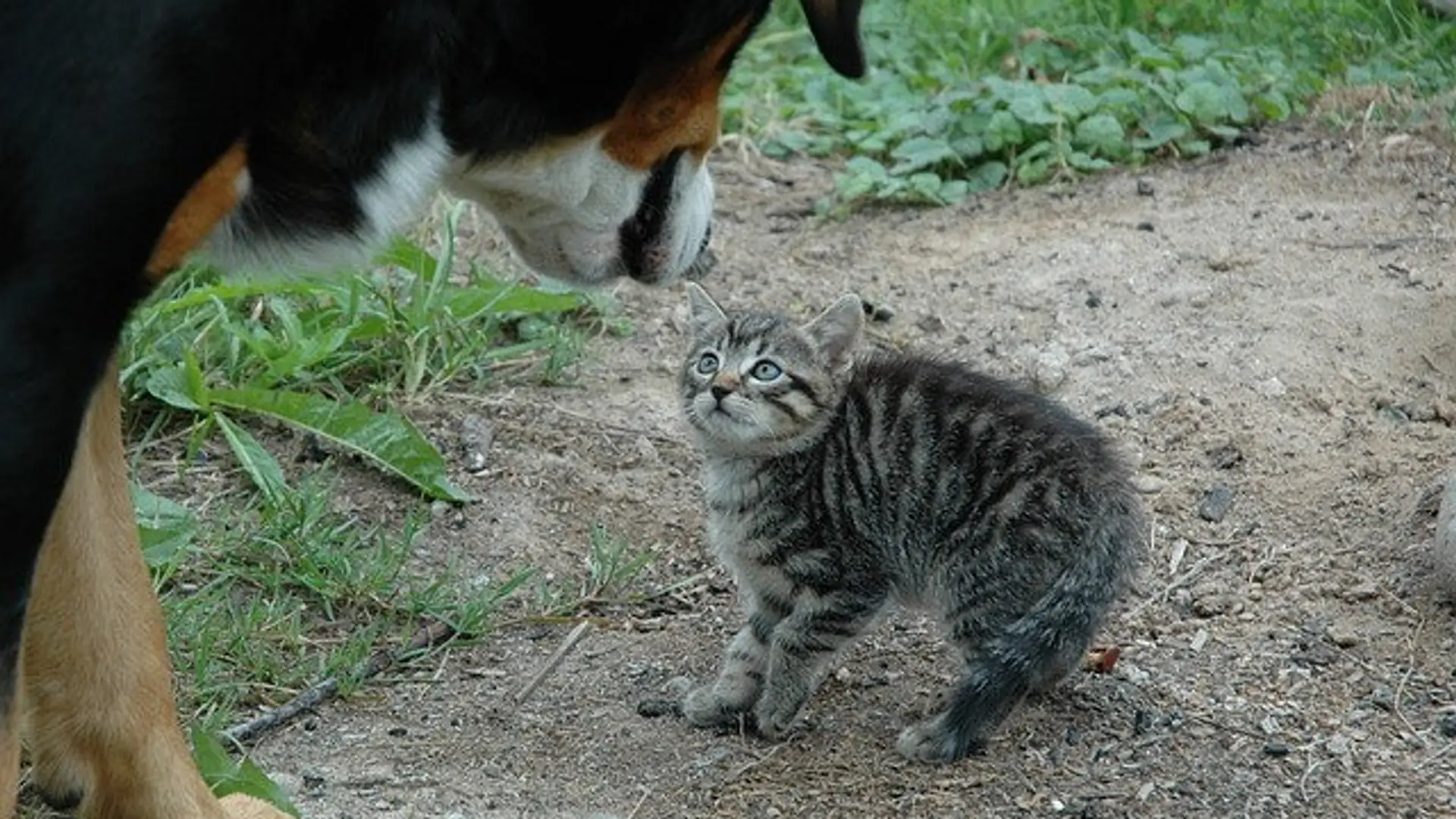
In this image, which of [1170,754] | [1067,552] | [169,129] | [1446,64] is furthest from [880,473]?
[1446,64]

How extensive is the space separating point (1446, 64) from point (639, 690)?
13.5 ft

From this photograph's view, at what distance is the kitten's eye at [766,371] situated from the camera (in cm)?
520

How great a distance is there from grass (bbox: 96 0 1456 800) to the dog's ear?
1.17 m

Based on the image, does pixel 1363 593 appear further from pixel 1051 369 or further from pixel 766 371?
pixel 766 371

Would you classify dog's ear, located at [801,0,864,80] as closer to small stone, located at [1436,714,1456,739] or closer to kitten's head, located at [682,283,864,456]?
kitten's head, located at [682,283,864,456]

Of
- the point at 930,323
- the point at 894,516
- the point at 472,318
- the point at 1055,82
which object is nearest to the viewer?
the point at 894,516

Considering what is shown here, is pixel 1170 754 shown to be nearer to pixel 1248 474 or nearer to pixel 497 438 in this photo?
pixel 1248 474

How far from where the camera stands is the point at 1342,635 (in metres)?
5.22

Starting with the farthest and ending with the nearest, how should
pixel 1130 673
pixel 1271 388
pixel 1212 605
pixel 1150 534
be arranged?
pixel 1271 388
pixel 1150 534
pixel 1212 605
pixel 1130 673

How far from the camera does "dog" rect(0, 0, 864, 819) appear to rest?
3.25m

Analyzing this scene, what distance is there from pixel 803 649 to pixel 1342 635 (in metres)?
1.21

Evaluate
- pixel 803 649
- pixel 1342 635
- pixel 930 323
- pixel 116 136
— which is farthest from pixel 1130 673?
pixel 116 136

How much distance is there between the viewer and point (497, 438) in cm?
612

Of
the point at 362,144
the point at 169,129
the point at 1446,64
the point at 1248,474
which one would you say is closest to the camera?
the point at 169,129
